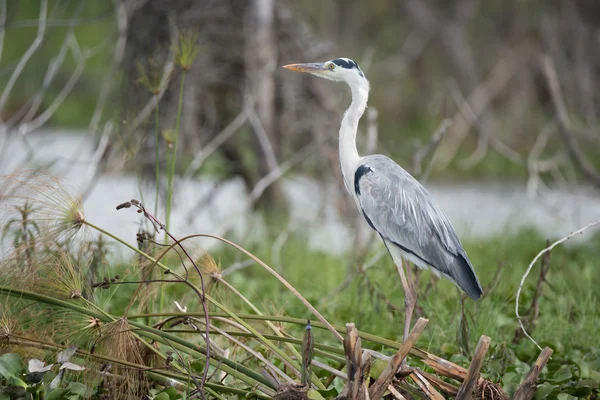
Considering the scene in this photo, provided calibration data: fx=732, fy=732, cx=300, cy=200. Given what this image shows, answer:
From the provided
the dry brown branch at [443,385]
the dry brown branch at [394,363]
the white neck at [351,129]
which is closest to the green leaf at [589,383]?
the dry brown branch at [443,385]

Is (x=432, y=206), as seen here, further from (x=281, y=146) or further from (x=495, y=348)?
(x=281, y=146)

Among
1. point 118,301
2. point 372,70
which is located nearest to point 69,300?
point 118,301

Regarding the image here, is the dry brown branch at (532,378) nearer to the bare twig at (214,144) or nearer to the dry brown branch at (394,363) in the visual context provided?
the dry brown branch at (394,363)

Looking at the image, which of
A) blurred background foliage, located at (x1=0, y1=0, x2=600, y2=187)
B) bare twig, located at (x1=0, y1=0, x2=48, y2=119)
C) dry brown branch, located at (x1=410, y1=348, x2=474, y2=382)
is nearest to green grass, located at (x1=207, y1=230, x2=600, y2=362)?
dry brown branch, located at (x1=410, y1=348, x2=474, y2=382)

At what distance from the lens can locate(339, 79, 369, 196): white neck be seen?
255cm

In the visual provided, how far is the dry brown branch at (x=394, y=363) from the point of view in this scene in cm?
198

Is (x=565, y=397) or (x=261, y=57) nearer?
(x=565, y=397)

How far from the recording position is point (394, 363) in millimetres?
1989

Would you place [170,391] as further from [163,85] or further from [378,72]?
[378,72]

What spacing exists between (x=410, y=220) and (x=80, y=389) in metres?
1.22

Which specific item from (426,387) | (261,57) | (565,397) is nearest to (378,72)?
(261,57)

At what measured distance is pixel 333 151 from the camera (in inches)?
214

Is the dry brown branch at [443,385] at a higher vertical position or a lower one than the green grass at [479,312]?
higher

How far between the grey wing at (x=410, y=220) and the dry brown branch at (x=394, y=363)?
497mm
